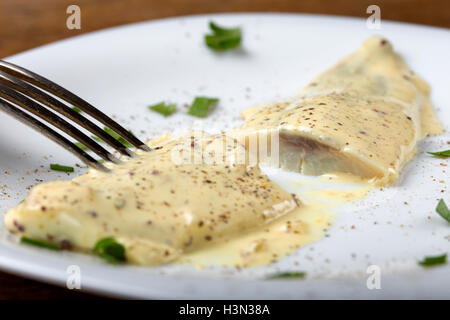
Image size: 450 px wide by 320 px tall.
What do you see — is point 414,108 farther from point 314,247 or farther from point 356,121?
point 314,247

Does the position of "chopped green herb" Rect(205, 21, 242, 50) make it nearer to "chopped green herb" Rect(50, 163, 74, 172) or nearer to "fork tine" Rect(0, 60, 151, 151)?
"fork tine" Rect(0, 60, 151, 151)

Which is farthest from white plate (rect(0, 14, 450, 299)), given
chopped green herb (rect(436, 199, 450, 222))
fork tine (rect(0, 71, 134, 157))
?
fork tine (rect(0, 71, 134, 157))

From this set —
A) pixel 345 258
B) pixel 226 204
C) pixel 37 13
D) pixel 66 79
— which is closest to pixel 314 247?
pixel 345 258

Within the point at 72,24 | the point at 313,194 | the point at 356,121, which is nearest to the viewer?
the point at 313,194

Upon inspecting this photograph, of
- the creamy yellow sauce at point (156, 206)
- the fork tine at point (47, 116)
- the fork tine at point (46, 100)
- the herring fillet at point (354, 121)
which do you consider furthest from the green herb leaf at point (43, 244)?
the herring fillet at point (354, 121)

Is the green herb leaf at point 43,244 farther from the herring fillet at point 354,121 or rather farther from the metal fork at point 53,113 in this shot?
the herring fillet at point 354,121

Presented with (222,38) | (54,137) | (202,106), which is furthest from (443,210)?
(222,38)

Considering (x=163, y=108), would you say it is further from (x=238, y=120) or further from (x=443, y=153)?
(x=443, y=153)
